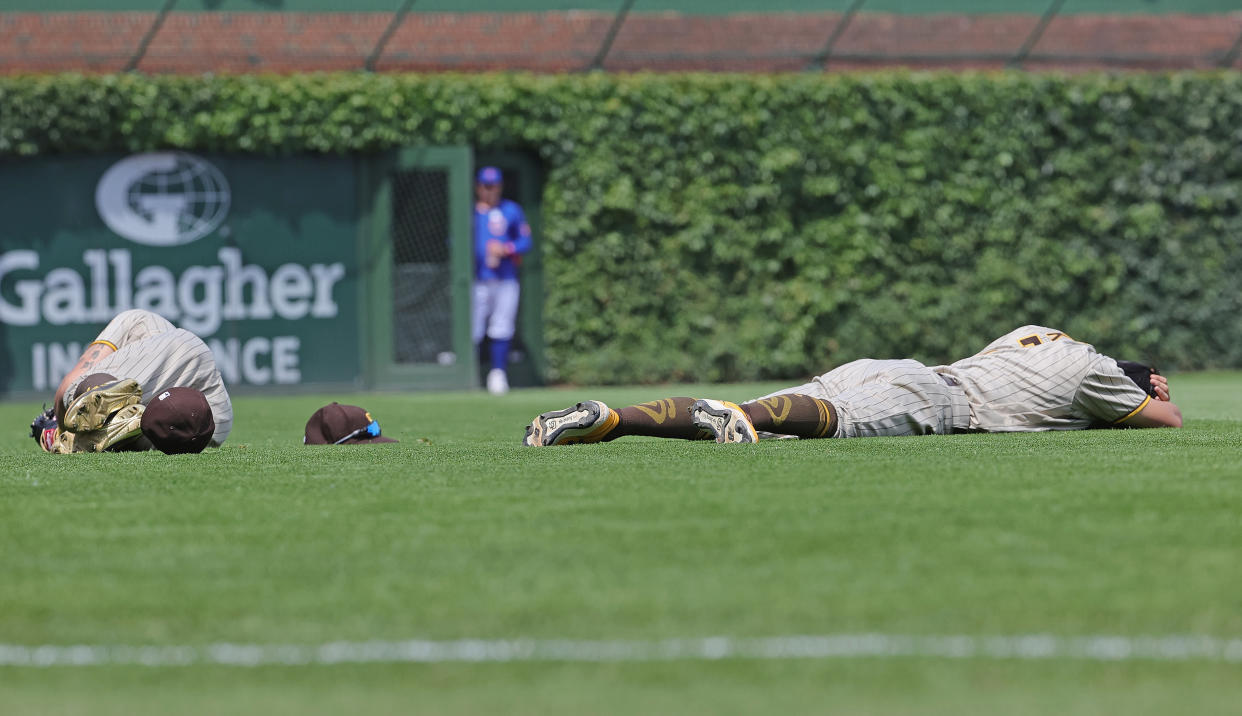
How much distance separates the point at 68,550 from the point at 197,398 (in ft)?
7.10

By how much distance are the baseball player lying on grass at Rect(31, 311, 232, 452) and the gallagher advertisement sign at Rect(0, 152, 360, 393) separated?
7.49 metres

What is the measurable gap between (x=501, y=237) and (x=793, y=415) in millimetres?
8059

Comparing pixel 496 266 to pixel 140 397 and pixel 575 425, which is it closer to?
pixel 140 397

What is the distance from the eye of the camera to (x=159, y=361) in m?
5.89

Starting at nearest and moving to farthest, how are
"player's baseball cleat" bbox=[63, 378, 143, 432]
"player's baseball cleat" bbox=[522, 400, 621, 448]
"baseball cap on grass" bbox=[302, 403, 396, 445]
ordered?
"player's baseball cleat" bbox=[522, 400, 621, 448] < "player's baseball cleat" bbox=[63, 378, 143, 432] < "baseball cap on grass" bbox=[302, 403, 396, 445]

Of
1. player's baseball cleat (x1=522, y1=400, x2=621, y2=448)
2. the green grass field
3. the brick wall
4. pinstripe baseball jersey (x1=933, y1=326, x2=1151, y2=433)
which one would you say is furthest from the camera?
the brick wall

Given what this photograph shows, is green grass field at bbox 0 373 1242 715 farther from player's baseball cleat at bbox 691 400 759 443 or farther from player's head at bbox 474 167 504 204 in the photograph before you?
player's head at bbox 474 167 504 204

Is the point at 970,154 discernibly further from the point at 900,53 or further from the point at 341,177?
the point at 341,177

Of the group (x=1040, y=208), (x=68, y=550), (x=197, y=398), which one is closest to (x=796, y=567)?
(x=68, y=550)

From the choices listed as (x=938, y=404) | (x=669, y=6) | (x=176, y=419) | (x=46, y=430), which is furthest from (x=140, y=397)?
(x=669, y=6)

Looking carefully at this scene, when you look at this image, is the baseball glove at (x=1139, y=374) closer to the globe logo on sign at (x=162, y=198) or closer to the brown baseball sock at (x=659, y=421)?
the brown baseball sock at (x=659, y=421)

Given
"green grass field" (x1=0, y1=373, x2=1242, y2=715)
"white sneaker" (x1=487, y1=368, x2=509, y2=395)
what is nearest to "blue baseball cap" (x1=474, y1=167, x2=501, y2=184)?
"white sneaker" (x1=487, y1=368, x2=509, y2=395)

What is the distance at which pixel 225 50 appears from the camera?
14359 mm

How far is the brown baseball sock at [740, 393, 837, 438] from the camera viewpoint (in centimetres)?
579
